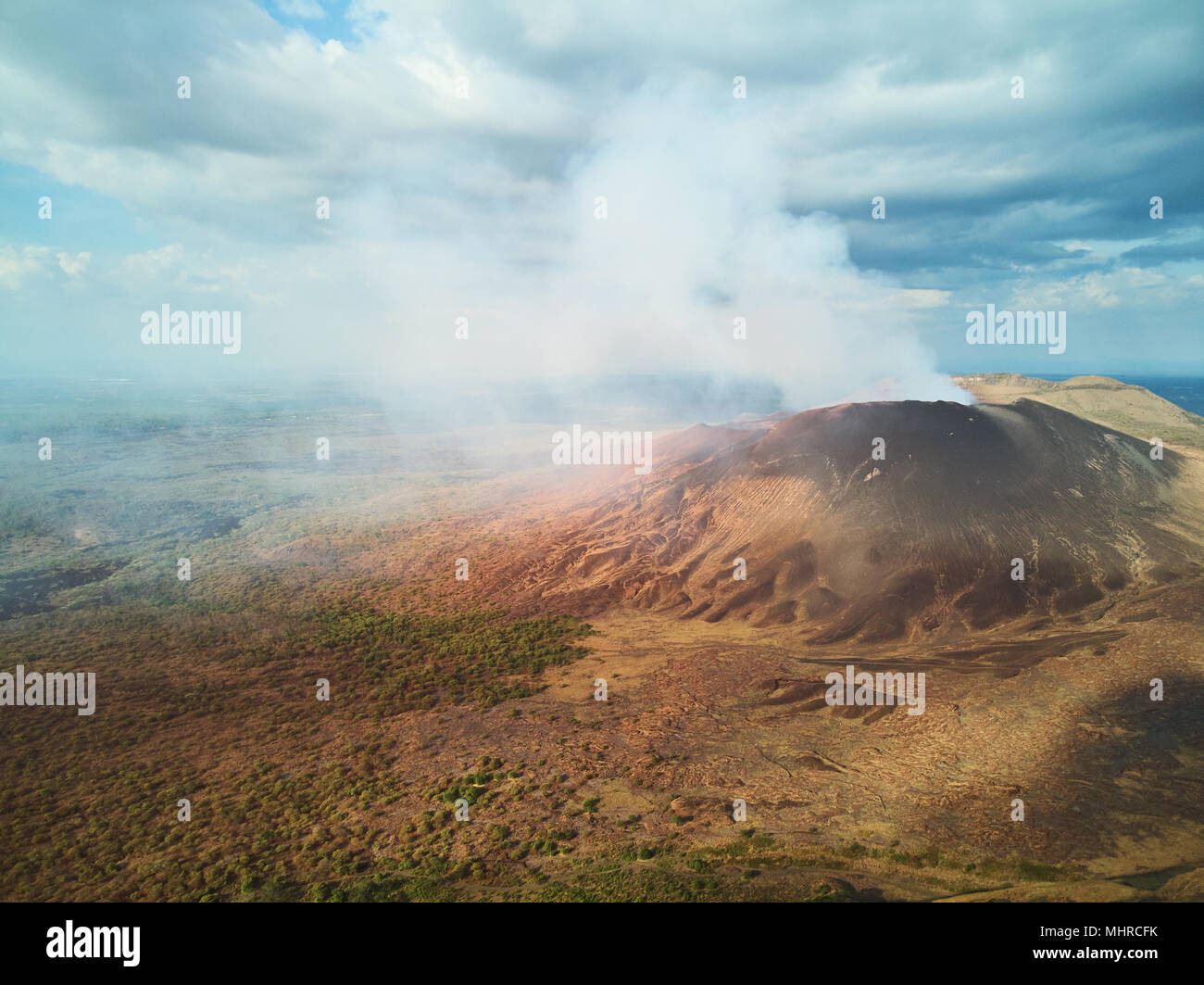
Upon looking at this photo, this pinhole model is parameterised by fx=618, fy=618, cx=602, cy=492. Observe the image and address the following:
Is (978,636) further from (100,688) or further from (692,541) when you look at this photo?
(100,688)

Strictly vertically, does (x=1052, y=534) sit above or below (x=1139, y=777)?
above

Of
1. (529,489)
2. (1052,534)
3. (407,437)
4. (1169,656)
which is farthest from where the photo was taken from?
(407,437)

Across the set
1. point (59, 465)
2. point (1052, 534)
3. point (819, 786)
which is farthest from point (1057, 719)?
point (59, 465)

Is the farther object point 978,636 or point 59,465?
point 59,465

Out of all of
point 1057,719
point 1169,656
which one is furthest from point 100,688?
point 1169,656
